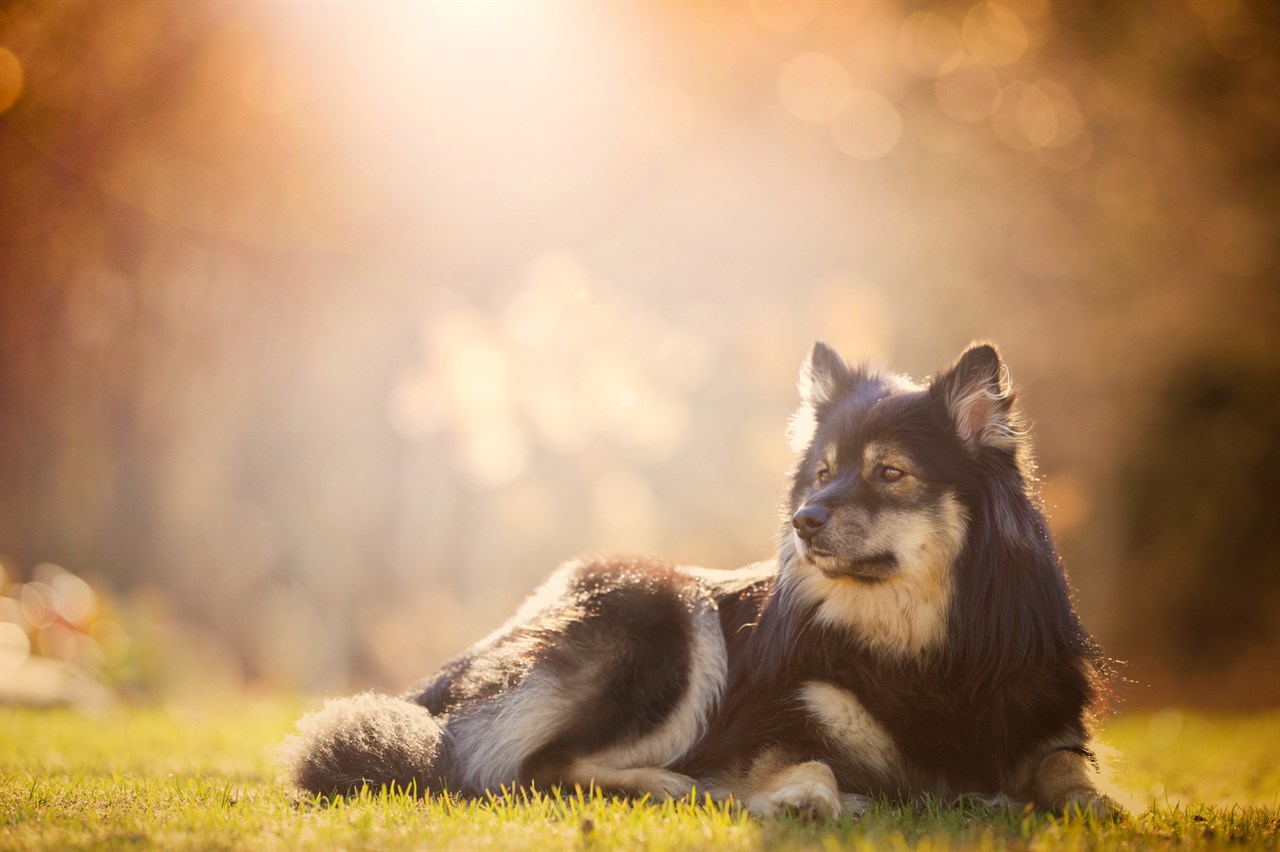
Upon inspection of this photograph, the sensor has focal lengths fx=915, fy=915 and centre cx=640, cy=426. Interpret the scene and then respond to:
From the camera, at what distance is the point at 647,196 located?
1430cm

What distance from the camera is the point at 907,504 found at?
12.8 ft

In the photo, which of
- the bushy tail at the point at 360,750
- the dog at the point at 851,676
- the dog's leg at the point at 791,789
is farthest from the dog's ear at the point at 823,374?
the bushy tail at the point at 360,750

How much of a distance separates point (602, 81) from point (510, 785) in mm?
10979

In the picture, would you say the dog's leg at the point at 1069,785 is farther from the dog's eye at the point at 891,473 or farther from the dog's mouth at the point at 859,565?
the dog's eye at the point at 891,473

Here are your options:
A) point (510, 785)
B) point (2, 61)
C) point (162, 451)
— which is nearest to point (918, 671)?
point (510, 785)

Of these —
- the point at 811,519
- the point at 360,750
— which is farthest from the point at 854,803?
the point at 360,750

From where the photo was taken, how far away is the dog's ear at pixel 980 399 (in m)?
3.91

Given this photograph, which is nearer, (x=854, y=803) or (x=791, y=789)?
(x=791, y=789)

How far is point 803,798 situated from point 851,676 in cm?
79

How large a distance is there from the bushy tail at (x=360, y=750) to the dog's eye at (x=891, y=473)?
2.25 metres

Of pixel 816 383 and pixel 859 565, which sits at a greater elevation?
pixel 816 383

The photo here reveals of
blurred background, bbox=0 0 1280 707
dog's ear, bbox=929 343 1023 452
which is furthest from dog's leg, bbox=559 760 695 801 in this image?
blurred background, bbox=0 0 1280 707

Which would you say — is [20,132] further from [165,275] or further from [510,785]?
[510,785]

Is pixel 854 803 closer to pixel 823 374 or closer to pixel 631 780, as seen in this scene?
pixel 631 780
